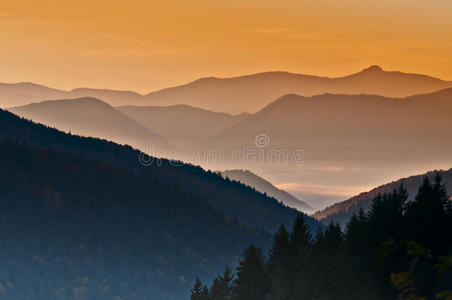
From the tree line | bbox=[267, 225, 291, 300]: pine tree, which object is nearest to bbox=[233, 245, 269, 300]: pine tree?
the tree line

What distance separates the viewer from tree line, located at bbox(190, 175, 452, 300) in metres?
80.0

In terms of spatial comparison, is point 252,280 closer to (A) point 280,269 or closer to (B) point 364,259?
(A) point 280,269

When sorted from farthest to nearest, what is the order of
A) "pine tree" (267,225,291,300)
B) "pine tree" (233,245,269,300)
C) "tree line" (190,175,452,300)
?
"pine tree" (233,245,269,300), "pine tree" (267,225,291,300), "tree line" (190,175,452,300)

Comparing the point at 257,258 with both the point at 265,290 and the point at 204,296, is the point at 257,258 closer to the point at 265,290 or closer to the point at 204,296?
the point at 265,290

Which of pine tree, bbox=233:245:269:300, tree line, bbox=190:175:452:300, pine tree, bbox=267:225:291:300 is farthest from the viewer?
pine tree, bbox=233:245:269:300

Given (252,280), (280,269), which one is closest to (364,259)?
(280,269)

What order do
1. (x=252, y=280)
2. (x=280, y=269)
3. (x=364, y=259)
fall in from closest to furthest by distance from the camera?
(x=364, y=259)
(x=280, y=269)
(x=252, y=280)

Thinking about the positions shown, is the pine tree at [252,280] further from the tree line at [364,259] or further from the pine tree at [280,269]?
the pine tree at [280,269]

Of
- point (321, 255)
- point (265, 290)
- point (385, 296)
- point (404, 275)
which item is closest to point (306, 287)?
point (321, 255)

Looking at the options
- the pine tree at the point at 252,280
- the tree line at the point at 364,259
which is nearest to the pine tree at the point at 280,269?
the tree line at the point at 364,259

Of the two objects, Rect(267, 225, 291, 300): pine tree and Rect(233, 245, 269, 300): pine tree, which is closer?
Rect(267, 225, 291, 300): pine tree

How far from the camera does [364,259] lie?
297 feet

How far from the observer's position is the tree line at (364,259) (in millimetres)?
80000

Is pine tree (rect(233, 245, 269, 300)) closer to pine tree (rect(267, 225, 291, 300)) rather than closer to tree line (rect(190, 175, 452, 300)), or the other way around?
tree line (rect(190, 175, 452, 300))
